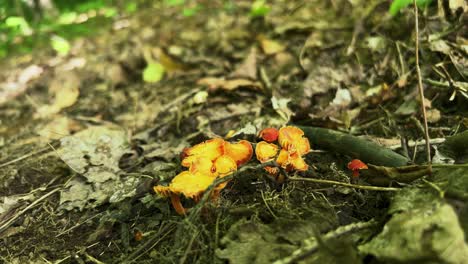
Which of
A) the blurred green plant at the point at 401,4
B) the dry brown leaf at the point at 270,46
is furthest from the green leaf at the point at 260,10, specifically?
the blurred green plant at the point at 401,4

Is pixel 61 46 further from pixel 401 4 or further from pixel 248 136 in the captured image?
pixel 401 4

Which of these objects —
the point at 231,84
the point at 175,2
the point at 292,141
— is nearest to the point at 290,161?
the point at 292,141

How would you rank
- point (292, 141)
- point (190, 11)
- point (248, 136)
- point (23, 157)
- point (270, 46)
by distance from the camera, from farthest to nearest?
point (190, 11)
point (270, 46)
point (23, 157)
point (248, 136)
point (292, 141)

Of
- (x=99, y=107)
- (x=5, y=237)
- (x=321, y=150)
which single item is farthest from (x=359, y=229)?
(x=99, y=107)

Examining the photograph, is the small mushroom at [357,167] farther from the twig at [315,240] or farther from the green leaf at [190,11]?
the green leaf at [190,11]

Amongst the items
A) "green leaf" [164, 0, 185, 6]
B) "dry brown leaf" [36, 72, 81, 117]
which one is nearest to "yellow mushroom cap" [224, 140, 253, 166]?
"dry brown leaf" [36, 72, 81, 117]

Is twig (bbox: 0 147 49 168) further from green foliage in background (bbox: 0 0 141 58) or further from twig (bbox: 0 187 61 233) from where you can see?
green foliage in background (bbox: 0 0 141 58)

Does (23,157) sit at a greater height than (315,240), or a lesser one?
lesser
